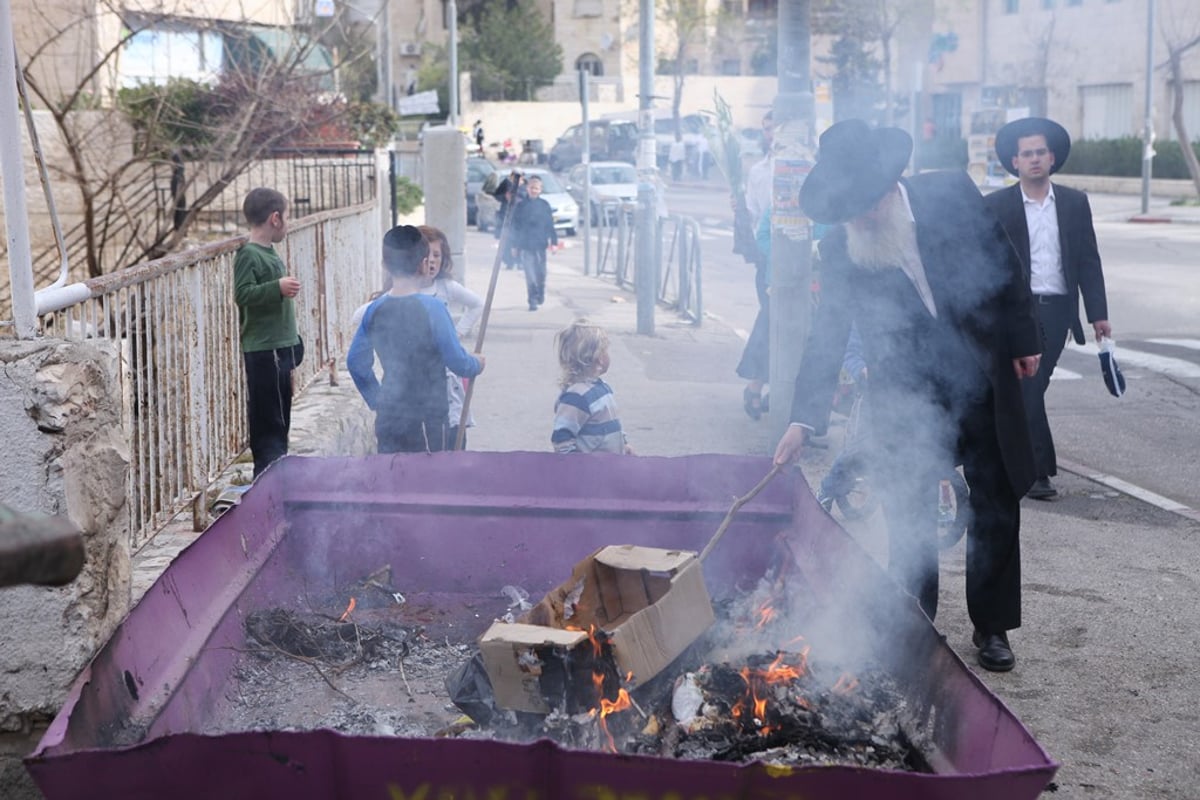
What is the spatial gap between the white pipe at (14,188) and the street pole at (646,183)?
35.6 feet

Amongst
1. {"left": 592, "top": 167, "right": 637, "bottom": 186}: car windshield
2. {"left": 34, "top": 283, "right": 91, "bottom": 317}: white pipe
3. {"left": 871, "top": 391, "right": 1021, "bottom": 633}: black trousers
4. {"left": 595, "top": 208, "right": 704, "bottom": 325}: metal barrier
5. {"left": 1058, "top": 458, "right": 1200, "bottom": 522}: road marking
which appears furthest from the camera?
{"left": 592, "top": 167, "right": 637, "bottom": 186}: car windshield

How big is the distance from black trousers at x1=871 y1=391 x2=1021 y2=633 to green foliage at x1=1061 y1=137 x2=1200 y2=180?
33673 mm

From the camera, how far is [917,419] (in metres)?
4.92

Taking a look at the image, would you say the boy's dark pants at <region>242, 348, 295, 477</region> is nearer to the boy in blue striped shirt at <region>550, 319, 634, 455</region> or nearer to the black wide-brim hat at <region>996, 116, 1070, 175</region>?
the boy in blue striped shirt at <region>550, 319, 634, 455</region>

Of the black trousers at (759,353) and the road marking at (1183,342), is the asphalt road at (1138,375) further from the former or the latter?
the black trousers at (759,353)

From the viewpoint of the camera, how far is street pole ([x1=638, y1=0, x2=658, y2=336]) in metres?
14.4

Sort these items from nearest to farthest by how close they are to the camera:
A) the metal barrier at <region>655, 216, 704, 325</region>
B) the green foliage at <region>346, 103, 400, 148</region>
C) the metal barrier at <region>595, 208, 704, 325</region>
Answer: the metal barrier at <region>655, 216, 704, 325</region> → the metal barrier at <region>595, 208, 704, 325</region> → the green foliage at <region>346, 103, 400, 148</region>

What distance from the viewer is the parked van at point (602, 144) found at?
143 feet

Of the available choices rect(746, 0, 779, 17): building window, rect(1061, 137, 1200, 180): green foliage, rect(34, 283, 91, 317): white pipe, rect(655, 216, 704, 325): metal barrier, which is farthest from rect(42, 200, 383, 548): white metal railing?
rect(746, 0, 779, 17): building window

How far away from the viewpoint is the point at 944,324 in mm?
4711

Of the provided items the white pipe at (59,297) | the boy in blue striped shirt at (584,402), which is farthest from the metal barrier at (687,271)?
the white pipe at (59,297)

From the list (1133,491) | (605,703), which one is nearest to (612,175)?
(1133,491)

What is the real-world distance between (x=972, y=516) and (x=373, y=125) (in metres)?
20.6

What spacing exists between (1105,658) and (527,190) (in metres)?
12.8
